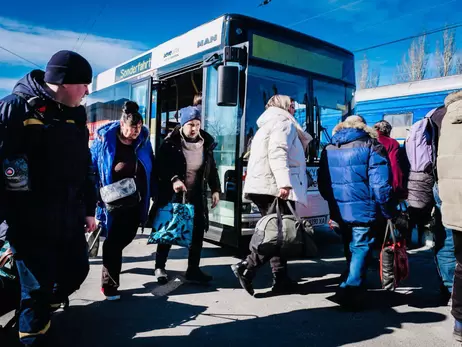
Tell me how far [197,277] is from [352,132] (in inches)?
87.9

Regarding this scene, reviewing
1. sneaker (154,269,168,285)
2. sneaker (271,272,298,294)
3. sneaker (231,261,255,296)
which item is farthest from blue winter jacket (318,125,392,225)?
sneaker (154,269,168,285)

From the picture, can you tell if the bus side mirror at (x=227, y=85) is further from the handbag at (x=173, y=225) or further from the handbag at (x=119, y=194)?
the handbag at (x=119, y=194)

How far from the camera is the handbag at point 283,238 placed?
3.36 metres

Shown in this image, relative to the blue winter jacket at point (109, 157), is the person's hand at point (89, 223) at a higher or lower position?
lower

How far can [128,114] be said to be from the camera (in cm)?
355

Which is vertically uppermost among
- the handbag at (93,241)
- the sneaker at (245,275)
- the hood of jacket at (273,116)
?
A: the hood of jacket at (273,116)

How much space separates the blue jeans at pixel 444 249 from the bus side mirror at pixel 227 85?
238 cm

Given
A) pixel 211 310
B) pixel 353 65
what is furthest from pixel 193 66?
pixel 211 310

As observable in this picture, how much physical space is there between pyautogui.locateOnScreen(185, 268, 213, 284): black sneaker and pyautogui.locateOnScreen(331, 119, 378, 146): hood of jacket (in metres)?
1.98

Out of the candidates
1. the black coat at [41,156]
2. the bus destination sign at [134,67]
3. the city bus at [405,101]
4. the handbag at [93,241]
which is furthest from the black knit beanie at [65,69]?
the city bus at [405,101]

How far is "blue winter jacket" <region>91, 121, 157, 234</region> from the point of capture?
138 inches

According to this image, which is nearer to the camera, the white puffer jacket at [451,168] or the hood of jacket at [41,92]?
the hood of jacket at [41,92]

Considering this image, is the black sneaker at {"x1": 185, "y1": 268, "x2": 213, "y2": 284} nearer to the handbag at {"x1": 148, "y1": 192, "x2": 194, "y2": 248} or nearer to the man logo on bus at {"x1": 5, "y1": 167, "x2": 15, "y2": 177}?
the handbag at {"x1": 148, "y1": 192, "x2": 194, "y2": 248}

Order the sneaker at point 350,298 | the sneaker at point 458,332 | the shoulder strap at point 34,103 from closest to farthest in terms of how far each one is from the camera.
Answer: the shoulder strap at point 34,103
the sneaker at point 458,332
the sneaker at point 350,298
